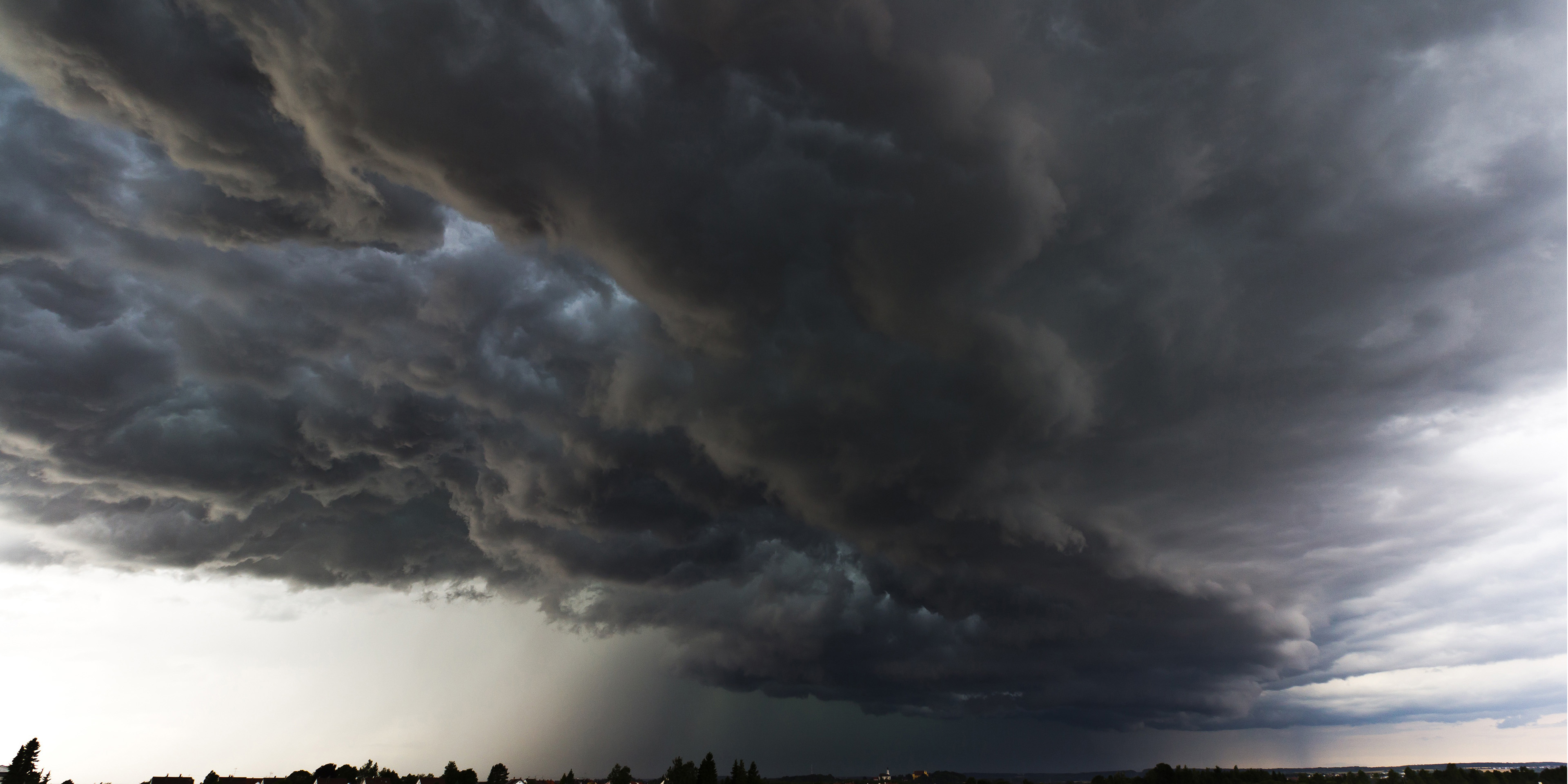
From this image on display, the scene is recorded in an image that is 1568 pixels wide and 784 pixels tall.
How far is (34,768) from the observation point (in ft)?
544

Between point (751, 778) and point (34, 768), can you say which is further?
point (751, 778)

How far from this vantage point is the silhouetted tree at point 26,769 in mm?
158000

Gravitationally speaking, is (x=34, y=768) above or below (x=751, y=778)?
above

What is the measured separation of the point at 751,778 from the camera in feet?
654

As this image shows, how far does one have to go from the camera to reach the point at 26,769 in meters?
162

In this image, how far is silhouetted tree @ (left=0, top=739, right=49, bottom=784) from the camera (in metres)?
158

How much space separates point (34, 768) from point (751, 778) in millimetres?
164984
